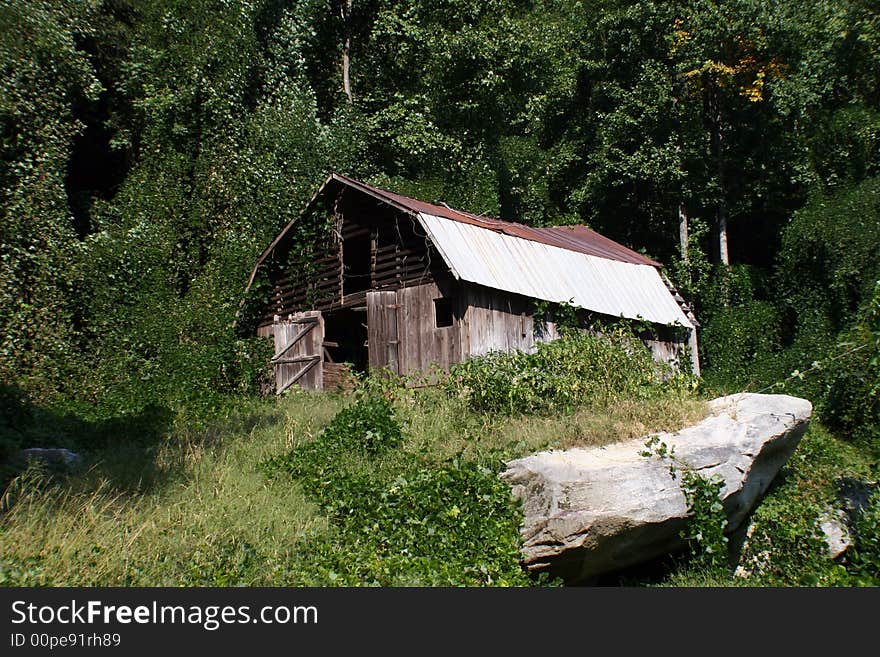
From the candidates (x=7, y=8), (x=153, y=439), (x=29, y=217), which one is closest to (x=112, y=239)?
(x=29, y=217)

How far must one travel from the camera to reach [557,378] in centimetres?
1057

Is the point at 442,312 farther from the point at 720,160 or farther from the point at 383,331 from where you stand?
the point at 720,160

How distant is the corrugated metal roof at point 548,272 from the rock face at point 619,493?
17.2ft

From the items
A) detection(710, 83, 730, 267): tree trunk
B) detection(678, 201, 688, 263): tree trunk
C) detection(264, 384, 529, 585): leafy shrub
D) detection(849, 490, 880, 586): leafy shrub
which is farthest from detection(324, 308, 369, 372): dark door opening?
detection(710, 83, 730, 267): tree trunk

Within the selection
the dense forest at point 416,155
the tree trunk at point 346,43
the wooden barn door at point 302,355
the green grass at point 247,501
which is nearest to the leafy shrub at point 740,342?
the dense forest at point 416,155

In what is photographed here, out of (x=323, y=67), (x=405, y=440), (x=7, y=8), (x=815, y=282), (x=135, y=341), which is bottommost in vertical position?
(x=405, y=440)

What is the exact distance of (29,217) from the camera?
1773 centimetres

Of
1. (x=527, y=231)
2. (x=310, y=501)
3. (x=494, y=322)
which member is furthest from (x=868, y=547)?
(x=527, y=231)

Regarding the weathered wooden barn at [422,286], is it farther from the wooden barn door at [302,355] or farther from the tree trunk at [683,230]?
the tree trunk at [683,230]

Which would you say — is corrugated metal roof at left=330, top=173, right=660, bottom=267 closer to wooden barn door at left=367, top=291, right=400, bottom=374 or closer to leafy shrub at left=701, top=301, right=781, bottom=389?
wooden barn door at left=367, top=291, right=400, bottom=374

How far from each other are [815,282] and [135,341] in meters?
18.8

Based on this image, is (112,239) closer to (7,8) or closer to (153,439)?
(7,8)

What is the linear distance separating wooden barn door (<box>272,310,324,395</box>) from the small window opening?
3490 millimetres

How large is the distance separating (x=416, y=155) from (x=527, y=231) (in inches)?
398
